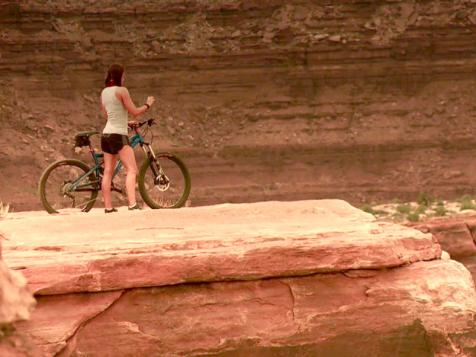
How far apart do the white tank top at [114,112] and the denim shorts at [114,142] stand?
3 centimetres

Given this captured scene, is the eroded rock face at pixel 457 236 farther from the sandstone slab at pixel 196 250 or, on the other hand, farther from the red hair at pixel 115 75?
the sandstone slab at pixel 196 250

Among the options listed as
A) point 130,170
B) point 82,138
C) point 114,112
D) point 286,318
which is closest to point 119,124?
point 114,112

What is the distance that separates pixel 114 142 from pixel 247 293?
10.3 feet

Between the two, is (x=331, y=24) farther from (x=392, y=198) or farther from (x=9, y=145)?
(x=9, y=145)

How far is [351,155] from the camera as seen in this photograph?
70.9ft

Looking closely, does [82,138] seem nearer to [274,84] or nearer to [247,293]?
[247,293]

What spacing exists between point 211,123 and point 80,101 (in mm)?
2689

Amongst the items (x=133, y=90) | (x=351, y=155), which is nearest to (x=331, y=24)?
(x=351, y=155)

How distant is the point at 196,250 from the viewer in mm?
4828

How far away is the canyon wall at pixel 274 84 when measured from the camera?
21.4 metres

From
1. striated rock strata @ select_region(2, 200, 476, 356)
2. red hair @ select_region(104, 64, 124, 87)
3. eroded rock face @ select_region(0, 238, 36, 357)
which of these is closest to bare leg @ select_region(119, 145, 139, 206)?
red hair @ select_region(104, 64, 124, 87)

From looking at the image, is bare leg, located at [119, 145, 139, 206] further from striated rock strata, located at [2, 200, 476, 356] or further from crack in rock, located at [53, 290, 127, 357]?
crack in rock, located at [53, 290, 127, 357]

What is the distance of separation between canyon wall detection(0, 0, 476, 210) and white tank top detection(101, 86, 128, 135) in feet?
43.6

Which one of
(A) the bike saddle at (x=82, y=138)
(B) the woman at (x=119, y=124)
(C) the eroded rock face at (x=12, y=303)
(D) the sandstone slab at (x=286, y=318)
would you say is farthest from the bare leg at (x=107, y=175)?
(C) the eroded rock face at (x=12, y=303)
